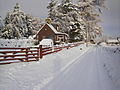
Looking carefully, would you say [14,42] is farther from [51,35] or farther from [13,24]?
[51,35]

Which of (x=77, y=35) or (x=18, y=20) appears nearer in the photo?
(x=77, y=35)

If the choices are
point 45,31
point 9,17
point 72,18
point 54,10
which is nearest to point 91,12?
point 72,18

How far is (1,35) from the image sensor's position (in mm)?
29219

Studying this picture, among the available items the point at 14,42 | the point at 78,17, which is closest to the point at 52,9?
the point at 78,17

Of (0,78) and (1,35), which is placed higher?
(1,35)

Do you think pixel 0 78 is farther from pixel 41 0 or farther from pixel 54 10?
pixel 54 10

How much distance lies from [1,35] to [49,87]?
28975mm

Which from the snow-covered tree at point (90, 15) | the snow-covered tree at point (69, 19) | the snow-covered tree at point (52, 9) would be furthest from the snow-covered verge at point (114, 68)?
the snow-covered tree at point (52, 9)

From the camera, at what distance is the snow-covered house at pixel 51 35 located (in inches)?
1114

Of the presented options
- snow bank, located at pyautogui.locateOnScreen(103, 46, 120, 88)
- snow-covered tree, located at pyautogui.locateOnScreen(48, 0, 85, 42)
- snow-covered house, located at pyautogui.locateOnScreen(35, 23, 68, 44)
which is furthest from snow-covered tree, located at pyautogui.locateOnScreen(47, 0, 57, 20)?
snow bank, located at pyautogui.locateOnScreen(103, 46, 120, 88)

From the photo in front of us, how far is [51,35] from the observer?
93.7ft

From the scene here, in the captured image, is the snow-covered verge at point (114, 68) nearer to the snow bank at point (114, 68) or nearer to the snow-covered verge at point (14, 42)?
the snow bank at point (114, 68)

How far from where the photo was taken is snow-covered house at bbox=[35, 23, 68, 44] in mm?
28297

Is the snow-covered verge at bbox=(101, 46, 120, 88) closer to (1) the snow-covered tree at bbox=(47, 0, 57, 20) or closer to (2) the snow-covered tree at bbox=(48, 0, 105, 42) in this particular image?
(2) the snow-covered tree at bbox=(48, 0, 105, 42)
